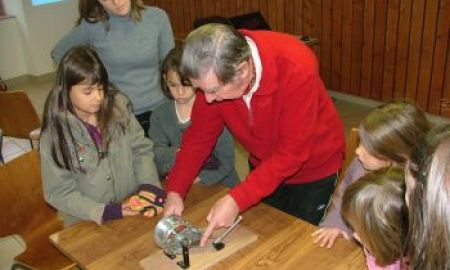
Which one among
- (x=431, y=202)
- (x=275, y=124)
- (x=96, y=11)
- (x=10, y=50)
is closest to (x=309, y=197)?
(x=275, y=124)

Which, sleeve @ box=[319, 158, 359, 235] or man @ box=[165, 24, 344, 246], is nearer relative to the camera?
man @ box=[165, 24, 344, 246]

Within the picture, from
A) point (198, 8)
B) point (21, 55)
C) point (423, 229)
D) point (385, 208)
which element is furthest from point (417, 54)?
point (21, 55)

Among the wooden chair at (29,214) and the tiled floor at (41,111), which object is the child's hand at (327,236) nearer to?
the wooden chair at (29,214)

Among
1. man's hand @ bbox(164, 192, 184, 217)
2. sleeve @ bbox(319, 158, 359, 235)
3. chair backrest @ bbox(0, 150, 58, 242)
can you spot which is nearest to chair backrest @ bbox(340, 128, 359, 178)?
sleeve @ bbox(319, 158, 359, 235)

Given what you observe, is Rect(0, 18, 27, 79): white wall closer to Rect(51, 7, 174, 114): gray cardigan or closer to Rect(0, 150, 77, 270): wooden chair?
Rect(51, 7, 174, 114): gray cardigan

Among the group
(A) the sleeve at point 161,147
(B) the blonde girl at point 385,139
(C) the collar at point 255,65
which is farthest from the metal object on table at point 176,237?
(A) the sleeve at point 161,147

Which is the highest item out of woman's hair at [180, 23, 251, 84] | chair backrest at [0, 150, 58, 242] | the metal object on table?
woman's hair at [180, 23, 251, 84]

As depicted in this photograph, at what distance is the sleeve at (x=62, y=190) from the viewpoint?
6.33ft

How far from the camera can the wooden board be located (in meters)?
1.57

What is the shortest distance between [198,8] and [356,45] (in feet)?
8.06

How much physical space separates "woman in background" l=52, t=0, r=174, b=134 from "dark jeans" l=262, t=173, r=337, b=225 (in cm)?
96

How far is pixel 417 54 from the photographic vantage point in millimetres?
4512

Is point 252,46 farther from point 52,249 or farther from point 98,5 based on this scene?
point 52,249

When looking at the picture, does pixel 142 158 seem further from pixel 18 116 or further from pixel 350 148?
pixel 18 116
